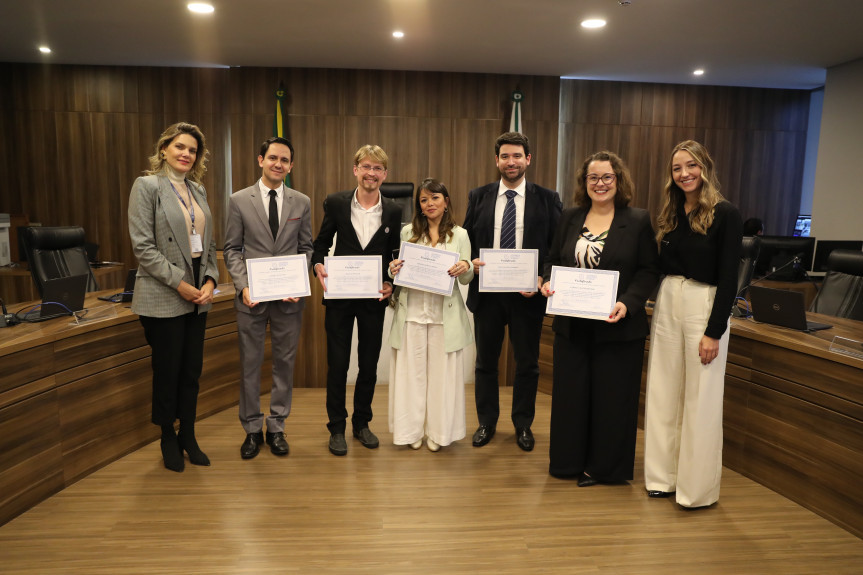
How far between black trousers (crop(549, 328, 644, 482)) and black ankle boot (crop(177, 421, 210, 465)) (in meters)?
1.79

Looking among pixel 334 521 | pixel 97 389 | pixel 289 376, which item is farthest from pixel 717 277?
pixel 97 389

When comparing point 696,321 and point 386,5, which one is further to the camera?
point 386,5

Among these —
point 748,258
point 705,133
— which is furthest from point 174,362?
point 705,133

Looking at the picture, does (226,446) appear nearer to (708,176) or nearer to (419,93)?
(708,176)

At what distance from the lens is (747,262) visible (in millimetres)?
4496

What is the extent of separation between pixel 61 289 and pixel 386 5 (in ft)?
10.8

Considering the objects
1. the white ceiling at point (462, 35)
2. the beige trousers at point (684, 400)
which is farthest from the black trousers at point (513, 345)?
the white ceiling at point (462, 35)

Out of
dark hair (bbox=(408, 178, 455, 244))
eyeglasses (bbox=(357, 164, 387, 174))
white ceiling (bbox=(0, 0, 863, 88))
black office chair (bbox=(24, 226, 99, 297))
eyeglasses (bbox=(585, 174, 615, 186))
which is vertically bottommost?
black office chair (bbox=(24, 226, 99, 297))

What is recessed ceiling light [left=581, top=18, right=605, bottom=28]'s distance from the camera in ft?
16.5

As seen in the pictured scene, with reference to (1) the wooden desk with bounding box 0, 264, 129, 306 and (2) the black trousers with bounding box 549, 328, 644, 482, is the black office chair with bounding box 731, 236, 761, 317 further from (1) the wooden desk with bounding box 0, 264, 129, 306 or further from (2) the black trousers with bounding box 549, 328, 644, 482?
(1) the wooden desk with bounding box 0, 264, 129, 306

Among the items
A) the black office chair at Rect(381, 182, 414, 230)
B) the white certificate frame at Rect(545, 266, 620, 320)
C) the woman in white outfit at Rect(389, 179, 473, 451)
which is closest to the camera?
the white certificate frame at Rect(545, 266, 620, 320)

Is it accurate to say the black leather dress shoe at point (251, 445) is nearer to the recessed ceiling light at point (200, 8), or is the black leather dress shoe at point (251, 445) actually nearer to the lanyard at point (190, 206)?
the lanyard at point (190, 206)

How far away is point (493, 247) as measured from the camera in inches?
123

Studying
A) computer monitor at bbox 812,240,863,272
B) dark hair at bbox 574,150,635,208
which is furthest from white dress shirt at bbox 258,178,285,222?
computer monitor at bbox 812,240,863,272
